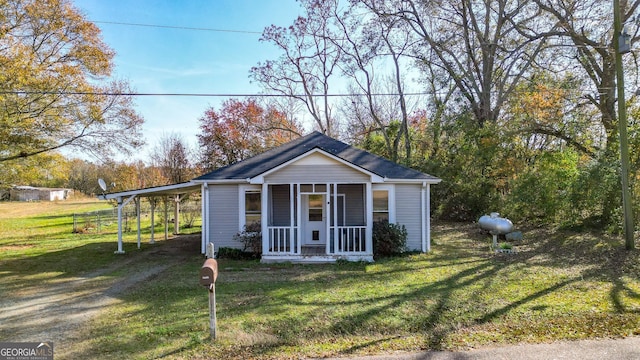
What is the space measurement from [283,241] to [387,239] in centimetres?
320

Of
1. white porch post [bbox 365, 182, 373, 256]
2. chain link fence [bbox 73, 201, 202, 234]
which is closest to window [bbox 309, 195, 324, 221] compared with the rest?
white porch post [bbox 365, 182, 373, 256]

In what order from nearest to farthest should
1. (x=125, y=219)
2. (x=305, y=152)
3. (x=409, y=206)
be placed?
(x=305, y=152)
(x=409, y=206)
(x=125, y=219)

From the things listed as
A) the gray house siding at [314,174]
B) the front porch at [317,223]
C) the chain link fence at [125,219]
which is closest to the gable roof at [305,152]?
the gray house siding at [314,174]

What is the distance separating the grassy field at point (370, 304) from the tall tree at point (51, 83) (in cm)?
638

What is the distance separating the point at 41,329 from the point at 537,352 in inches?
276

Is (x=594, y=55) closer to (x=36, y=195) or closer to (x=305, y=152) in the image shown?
(x=305, y=152)

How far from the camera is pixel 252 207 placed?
11508 millimetres

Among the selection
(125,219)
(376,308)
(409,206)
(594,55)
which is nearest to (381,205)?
(409,206)

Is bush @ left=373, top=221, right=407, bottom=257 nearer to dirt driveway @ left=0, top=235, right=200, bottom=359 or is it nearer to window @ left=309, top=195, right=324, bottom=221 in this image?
window @ left=309, top=195, right=324, bottom=221

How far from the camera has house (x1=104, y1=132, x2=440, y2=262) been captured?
10461 mm

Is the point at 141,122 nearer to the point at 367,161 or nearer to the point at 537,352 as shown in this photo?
the point at 367,161

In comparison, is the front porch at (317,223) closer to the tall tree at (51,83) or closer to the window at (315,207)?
the window at (315,207)

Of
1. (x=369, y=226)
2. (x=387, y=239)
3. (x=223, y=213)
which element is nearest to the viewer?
(x=369, y=226)

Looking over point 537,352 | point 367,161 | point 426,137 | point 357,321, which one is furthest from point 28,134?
point 426,137
